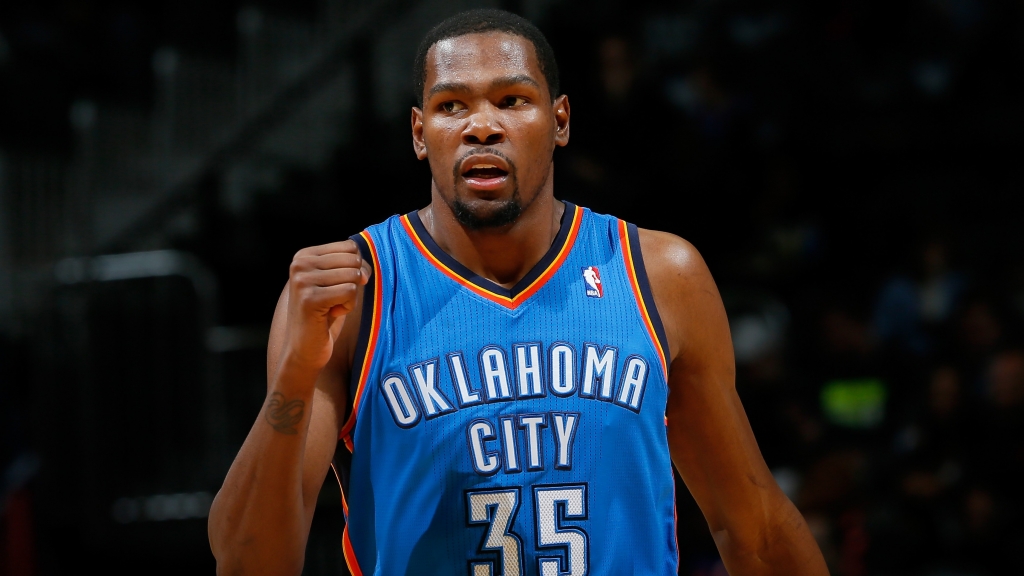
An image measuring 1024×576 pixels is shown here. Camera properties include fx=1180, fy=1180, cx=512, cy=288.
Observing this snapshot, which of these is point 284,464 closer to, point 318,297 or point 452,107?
point 318,297

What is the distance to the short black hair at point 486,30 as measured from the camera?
2.56 meters

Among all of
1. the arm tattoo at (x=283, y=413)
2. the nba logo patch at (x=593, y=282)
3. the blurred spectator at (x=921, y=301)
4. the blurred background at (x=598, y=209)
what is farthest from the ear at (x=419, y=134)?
the blurred spectator at (x=921, y=301)

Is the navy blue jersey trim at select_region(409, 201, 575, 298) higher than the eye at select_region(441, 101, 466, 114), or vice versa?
the eye at select_region(441, 101, 466, 114)

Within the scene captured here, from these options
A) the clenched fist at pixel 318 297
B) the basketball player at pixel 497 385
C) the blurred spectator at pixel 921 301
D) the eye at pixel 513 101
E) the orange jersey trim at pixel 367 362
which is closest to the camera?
the clenched fist at pixel 318 297

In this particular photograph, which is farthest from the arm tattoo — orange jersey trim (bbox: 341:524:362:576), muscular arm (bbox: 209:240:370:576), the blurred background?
the blurred background

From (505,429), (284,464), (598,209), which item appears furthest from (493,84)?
(598,209)

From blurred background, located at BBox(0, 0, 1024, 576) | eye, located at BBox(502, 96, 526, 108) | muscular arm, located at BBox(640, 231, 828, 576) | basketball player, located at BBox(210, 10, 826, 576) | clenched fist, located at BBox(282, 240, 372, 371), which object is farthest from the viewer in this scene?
blurred background, located at BBox(0, 0, 1024, 576)

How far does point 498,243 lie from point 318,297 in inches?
22.9

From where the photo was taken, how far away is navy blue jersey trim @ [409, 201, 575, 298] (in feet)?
8.46

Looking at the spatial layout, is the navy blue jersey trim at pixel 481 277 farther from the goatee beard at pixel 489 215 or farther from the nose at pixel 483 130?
the nose at pixel 483 130

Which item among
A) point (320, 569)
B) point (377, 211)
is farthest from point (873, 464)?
point (377, 211)

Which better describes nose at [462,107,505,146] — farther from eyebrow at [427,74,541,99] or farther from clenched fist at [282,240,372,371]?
clenched fist at [282,240,372,371]

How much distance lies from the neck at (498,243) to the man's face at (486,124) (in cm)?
6

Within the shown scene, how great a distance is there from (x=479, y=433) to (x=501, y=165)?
0.56 metres
